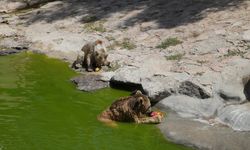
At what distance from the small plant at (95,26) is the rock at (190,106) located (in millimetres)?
8567

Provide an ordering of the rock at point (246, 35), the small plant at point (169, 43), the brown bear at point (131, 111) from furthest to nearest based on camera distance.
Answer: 1. the small plant at point (169, 43)
2. the rock at point (246, 35)
3. the brown bear at point (131, 111)

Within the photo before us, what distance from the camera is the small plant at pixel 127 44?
2050 cm

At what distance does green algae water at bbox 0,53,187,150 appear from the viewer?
40.8ft

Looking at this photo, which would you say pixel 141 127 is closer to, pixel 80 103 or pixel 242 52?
pixel 80 103

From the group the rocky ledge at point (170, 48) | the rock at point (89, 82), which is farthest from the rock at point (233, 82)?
the rock at point (89, 82)

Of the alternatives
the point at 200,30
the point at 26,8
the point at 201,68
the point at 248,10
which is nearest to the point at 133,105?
the point at 201,68

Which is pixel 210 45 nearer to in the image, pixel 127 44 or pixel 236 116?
pixel 127 44

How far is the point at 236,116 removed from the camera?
1354 centimetres

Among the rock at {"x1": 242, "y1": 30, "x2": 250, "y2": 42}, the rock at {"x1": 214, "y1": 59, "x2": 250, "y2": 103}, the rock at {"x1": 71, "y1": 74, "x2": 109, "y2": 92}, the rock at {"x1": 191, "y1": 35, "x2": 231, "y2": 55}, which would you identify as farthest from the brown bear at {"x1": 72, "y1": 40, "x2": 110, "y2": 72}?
the rock at {"x1": 242, "y1": 30, "x2": 250, "y2": 42}

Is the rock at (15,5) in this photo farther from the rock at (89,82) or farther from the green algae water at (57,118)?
the rock at (89,82)

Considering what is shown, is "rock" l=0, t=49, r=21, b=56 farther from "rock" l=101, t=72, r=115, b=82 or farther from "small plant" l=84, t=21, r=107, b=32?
"rock" l=101, t=72, r=115, b=82

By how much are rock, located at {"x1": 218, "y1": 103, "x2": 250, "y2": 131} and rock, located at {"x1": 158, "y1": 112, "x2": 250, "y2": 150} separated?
223 mm

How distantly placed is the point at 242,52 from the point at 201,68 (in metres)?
1.62

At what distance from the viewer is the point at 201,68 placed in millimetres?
16797
